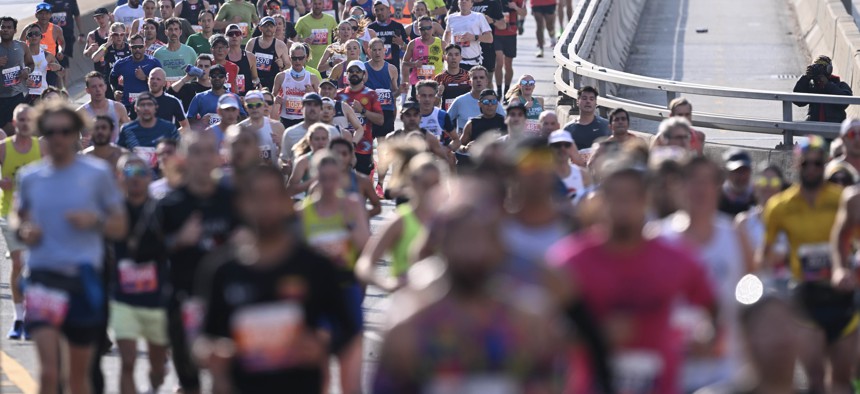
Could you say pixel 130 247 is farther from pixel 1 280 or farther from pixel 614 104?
pixel 614 104

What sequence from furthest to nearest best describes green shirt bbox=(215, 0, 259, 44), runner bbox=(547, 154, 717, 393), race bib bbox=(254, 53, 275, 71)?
green shirt bbox=(215, 0, 259, 44) → race bib bbox=(254, 53, 275, 71) → runner bbox=(547, 154, 717, 393)

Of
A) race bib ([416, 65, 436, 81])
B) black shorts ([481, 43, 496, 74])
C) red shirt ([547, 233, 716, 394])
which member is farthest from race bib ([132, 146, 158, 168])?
black shorts ([481, 43, 496, 74])

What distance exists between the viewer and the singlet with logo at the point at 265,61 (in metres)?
21.5

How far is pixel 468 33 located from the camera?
907 inches

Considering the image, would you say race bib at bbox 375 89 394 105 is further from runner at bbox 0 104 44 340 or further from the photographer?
runner at bbox 0 104 44 340

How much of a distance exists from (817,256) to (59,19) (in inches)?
720

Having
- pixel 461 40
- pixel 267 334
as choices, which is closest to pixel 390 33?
pixel 461 40

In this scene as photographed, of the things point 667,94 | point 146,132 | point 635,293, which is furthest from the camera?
point 667,94

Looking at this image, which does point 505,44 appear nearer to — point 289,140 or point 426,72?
point 426,72

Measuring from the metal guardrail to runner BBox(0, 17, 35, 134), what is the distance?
6.16 metres

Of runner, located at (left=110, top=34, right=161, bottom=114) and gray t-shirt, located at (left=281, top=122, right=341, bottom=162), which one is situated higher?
gray t-shirt, located at (left=281, top=122, right=341, bottom=162)

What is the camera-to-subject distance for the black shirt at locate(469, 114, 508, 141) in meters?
17.5

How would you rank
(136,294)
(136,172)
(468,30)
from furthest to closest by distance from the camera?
(468,30) < (136,172) < (136,294)

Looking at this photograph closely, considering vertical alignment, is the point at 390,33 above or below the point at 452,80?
below
